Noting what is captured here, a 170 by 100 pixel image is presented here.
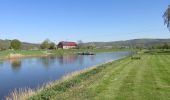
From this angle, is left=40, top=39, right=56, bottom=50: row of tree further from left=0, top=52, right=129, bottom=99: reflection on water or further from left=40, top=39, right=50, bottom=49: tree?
left=0, top=52, right=129, bottom=99: reflection on water

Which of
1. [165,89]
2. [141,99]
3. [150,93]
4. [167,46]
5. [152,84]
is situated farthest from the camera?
[167,46]

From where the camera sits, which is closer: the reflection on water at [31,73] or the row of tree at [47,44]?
the reflection on water at [31,73]

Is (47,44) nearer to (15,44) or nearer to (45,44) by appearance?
(45,44)

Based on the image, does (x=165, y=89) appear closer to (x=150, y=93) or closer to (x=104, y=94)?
(x=150, y=93)

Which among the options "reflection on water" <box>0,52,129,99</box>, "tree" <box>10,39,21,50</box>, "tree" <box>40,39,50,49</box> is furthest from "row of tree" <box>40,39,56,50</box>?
"reflection on water" <box>0,52,129,99</box>

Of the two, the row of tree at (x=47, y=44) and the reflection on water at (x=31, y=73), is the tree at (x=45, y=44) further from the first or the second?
the reflection on water at (x=31, y=73)

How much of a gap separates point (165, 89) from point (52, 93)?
6.31 m

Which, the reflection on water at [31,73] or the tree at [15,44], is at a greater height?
the tree at [15,44]

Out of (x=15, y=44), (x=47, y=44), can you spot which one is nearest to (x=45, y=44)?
(x=47, y=44)

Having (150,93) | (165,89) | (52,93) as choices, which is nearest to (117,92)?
(150,93)

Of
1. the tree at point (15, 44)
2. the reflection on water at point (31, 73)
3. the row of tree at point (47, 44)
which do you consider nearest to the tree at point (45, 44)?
the row of tree at point (47, 44)

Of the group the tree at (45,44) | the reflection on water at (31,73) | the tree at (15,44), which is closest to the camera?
the reflection on water at (31,73)

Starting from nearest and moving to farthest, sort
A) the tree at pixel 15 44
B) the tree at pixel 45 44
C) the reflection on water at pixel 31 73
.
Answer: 1. the reflection on water at pixel 31 73
2. the tree at pixel 15 44
3. the tree at pixel 45 44

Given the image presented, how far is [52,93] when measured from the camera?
16000 mm
